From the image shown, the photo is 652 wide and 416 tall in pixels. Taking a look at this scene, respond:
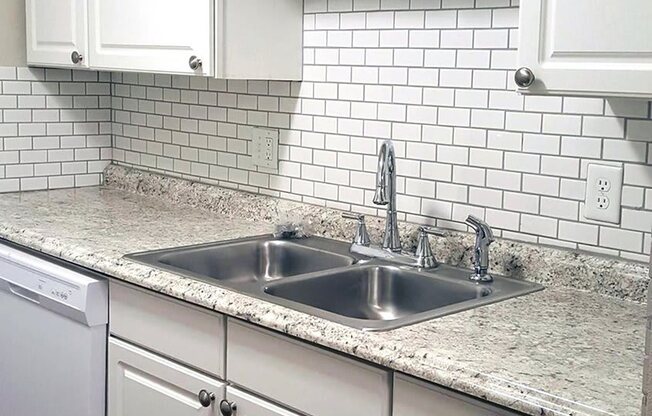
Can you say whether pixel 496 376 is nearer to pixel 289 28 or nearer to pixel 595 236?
pixel 595 236

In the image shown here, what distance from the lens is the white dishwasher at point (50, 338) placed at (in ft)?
7.16

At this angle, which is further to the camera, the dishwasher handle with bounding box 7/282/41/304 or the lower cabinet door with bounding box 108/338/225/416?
the dishwasher handle with bounding box 7/282/41/304

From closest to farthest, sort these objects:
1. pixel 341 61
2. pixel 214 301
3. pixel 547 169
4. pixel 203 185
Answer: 1. pixel 214 301
2. pixel 547 169
3. pixel 341 61
4. pixel 203 185

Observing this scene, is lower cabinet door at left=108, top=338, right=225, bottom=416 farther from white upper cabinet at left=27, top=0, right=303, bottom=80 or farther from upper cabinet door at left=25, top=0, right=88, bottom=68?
upper cabinet door at left=25, top=0, right=88, bottom=68

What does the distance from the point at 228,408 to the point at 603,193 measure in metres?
0.93

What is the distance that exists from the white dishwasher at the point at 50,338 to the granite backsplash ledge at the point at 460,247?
656 millimetres

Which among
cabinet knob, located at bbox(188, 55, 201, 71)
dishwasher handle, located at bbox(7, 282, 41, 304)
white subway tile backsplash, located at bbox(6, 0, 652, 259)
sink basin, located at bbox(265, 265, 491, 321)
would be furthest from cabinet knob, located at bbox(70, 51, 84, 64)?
sink basin, located at bbox(265, 265, 491, 321)

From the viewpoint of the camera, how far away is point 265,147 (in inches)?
107

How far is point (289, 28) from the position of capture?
2533mm

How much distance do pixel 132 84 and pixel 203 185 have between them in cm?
57

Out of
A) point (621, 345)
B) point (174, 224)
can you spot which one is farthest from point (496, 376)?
point (174, 224)

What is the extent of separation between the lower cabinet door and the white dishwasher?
0.19ft

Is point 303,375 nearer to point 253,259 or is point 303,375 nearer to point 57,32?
point 253,259

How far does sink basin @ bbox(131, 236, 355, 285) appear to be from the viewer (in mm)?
2271
